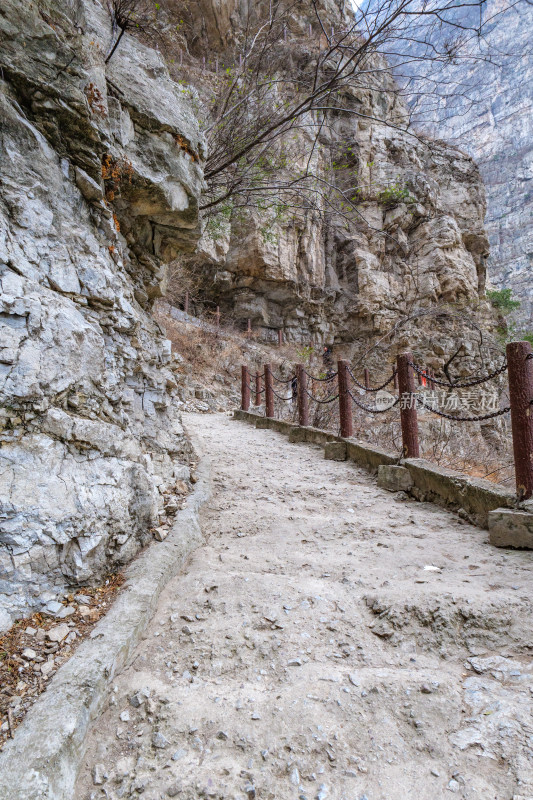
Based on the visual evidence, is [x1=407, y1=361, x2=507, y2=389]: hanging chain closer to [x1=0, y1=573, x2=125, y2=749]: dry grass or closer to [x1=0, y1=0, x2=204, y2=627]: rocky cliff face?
[x1=0, y1=0, x2=204, y2=627]: rocky cliff face

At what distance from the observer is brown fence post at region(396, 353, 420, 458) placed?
4000 mm

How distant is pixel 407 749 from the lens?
1.22 m

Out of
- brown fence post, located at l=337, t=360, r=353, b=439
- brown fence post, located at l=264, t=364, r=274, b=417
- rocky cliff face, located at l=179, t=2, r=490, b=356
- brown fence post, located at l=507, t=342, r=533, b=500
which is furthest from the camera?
rocky cliff face, located at l=179, t=2, r=490, b=356

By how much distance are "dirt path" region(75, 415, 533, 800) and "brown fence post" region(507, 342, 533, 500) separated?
490mm

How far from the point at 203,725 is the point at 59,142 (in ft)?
10.1

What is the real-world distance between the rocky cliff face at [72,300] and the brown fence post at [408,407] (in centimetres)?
250

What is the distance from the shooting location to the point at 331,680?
150cm

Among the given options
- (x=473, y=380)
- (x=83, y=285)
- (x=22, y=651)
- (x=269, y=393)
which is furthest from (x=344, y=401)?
(x=22, y=651)

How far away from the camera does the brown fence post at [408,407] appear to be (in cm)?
400

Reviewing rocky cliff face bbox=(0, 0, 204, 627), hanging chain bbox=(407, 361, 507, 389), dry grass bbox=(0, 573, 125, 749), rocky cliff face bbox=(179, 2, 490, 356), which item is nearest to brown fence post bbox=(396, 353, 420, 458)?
hanging chain bbox=(407, 361, 507, 389)

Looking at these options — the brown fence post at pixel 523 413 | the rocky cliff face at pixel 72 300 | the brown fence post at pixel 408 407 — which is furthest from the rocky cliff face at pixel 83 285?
the brown fence post at pixel 523 413

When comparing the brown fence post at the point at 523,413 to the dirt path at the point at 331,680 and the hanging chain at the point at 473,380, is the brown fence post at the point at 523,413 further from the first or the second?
the dirt path at the point at 331,680

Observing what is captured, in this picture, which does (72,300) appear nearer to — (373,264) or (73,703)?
(73,703)

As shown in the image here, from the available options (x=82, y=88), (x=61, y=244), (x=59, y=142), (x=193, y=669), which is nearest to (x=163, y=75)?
(x=82, y=88)
